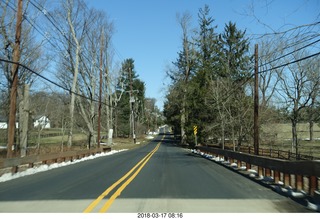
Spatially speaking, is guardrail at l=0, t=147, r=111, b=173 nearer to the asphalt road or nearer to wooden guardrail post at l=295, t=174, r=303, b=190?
the asphalt road

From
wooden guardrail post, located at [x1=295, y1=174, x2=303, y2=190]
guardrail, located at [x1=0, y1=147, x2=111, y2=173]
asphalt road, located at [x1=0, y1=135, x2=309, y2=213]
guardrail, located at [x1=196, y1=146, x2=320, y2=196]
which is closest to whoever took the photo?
asphalt road, located at [x1=0, y1=135, x2=309, y2=213]

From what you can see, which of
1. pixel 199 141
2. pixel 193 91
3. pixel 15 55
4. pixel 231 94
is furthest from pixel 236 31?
pixel 15 55

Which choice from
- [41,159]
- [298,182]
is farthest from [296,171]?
[41,159]

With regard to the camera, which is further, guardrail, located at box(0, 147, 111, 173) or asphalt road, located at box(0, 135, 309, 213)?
guardrail, located at box(0, 147, 111, 173)

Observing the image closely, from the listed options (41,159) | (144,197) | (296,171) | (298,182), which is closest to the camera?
(144,197)

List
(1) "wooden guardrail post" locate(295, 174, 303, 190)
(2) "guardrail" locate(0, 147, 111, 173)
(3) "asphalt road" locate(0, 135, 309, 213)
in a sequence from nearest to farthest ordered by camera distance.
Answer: (3) "asphalt road" locate(0, 135, 309, 213), (1) "wooden guardrail post" locate(295, 174, 303, 190), (2) "guardrail" locate(0, 147, 111, 173)

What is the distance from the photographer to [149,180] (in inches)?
551

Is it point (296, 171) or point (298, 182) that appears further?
point (298, 182)

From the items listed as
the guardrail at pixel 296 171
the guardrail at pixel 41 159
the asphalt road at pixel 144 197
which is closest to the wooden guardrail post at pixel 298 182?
the guardrail at pixel 296 171

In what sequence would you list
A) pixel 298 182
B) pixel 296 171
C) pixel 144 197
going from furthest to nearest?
pixel 298 182
pixel 296 171
pixel 144 197

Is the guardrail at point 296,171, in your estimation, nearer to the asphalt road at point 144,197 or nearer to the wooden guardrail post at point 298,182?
the wooden guardrail post at point 298,182

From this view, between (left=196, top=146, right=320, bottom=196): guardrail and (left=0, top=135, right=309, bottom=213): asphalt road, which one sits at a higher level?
(left=196, top=146, right=320, bottom=196): guardrail

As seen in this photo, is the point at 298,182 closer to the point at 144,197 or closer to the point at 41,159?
the point at 144,197

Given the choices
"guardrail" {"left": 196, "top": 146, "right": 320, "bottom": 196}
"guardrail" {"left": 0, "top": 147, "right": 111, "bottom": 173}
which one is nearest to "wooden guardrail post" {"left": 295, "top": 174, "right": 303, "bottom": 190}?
"guardrail" {"left": 196, "top": 146, "right": 320, "bottom": 196}
